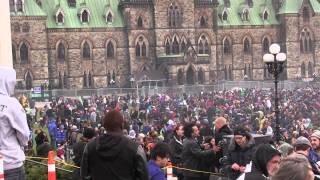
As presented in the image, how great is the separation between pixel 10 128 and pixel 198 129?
7.27 meters

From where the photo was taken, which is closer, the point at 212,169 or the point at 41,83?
the point at 212,169

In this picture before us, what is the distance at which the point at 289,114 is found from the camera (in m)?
33.7

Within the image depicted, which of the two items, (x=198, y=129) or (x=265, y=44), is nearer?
(x=198, y=129)

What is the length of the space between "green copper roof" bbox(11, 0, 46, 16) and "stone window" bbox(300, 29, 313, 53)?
27767 millimetres

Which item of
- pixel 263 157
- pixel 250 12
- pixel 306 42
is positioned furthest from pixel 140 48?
pixel 263 157

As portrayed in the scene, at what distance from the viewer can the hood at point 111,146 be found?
7109 millimetres

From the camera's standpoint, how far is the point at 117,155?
280 inches

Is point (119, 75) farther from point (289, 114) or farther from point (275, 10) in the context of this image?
point (289, 114)

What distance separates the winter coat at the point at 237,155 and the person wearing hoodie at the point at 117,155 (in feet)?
10.1

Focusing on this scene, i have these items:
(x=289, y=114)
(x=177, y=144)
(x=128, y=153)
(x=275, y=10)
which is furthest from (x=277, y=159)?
(x=275, y=10)

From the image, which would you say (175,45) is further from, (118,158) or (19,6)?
(118,158)

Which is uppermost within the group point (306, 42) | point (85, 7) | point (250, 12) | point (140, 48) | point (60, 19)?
point (85, 7)

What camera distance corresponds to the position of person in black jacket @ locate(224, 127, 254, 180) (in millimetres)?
9875

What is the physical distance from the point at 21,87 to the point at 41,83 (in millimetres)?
2688
